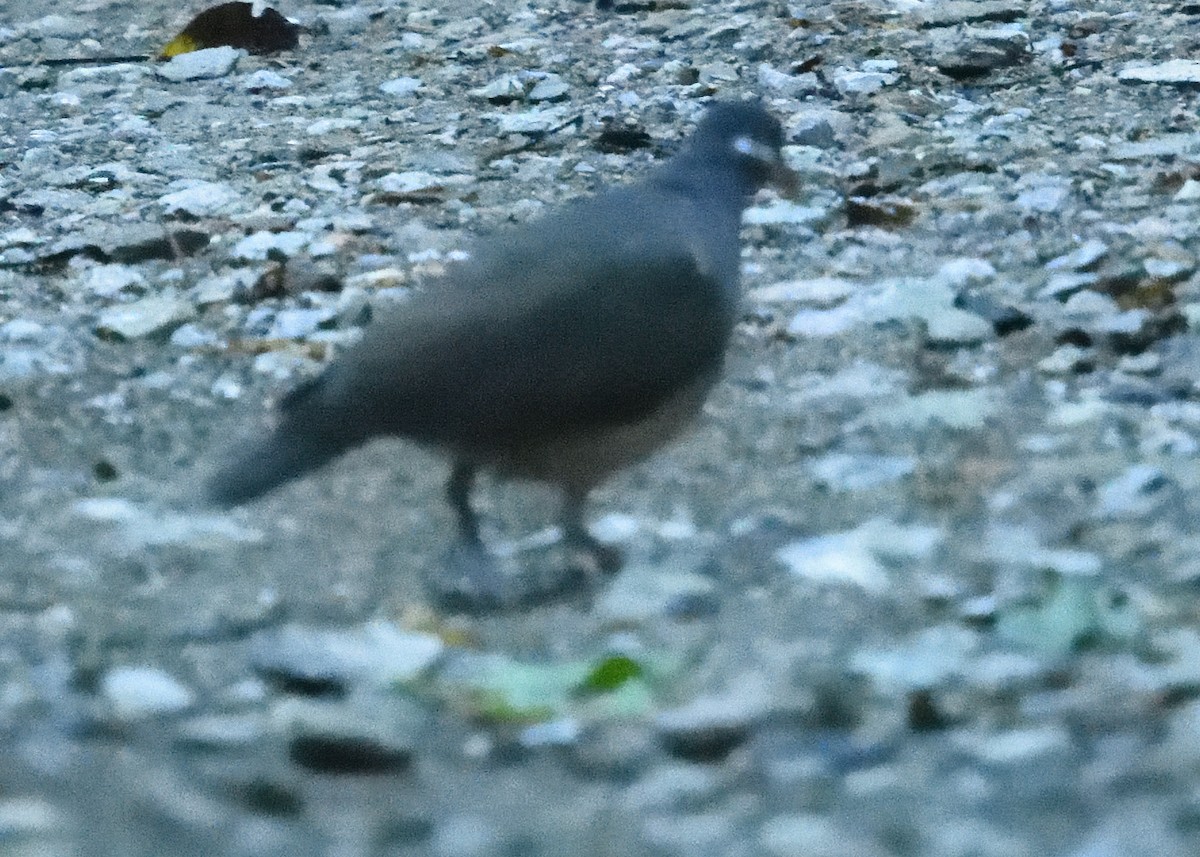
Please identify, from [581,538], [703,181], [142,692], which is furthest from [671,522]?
[142,692]

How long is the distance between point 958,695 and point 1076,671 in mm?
175

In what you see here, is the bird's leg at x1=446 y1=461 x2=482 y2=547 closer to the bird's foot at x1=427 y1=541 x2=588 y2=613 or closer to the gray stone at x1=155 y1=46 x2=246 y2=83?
the bird's foot at x1=427 y1=541 x2=588 y2=613

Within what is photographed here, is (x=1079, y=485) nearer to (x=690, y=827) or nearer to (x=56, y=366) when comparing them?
(x=690, y=827)

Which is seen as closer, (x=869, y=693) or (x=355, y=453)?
(x=869, y=693)

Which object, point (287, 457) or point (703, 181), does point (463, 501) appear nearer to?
point (287, 457)

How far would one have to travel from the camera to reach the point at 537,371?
2484 millimetres

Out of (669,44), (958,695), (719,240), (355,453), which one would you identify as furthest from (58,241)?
(958,695)

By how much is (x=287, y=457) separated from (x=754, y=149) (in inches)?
58.5

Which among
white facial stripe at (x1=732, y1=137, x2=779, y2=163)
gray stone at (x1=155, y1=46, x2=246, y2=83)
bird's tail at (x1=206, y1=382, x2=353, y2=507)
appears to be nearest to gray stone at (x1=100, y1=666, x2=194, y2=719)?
bird's tail at (x1=206, y1=382, x2=353, y2=507)

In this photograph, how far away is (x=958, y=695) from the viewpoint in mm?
2150

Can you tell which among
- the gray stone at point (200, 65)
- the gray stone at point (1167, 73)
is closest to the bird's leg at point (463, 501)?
the gray stone at point (1167, 73)

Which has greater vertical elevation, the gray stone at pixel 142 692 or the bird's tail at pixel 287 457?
the bird's tail at pixel 287 457

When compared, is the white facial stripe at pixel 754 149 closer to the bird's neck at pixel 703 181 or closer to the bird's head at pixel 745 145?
the bird's head at pixel 745 145

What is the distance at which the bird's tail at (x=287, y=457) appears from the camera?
2.53 meters
